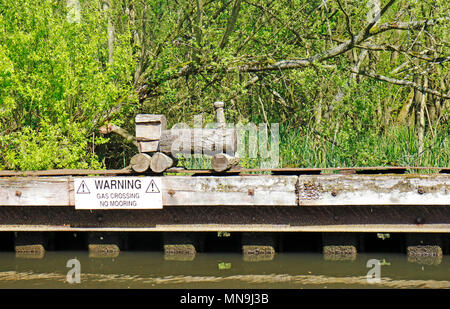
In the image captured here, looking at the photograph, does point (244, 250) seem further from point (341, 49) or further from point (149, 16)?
point (149, 16)

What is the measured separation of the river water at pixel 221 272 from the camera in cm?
771

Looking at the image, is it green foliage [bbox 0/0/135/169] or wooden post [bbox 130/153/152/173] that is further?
green foliage [bbox 0/0/135/169]

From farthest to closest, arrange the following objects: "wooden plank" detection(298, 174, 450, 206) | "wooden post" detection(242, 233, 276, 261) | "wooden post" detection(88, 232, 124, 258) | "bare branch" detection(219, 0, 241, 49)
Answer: "bare branch" detection(219, 0, 241, 49) → "wooden post" detection(88, 232, 124, 258) → "wooden post" detection(242, 233, 276, 261) → "wooden plank" detection(298, 174, 450, 206)

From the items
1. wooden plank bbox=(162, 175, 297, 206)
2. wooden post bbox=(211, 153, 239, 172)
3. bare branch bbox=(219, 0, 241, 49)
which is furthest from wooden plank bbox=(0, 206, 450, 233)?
bare branch bbox=(219, 0, 241, 49)

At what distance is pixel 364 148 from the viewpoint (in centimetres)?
1154

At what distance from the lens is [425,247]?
8.55m

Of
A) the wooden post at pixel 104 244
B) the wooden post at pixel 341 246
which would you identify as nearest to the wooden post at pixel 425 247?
the wooden post at pixel 341 246

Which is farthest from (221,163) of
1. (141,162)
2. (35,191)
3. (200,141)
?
(35,191)

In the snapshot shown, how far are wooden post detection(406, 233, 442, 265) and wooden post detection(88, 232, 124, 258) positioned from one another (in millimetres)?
3871

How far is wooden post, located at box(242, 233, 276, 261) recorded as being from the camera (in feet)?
29.0

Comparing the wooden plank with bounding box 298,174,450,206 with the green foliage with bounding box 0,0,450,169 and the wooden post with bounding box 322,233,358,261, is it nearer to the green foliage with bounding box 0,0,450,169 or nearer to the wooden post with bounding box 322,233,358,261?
the wooden post with bounding box 322,233,358,261

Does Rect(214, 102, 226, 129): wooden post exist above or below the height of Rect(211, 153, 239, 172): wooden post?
above

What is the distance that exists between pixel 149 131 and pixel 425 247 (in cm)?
377
